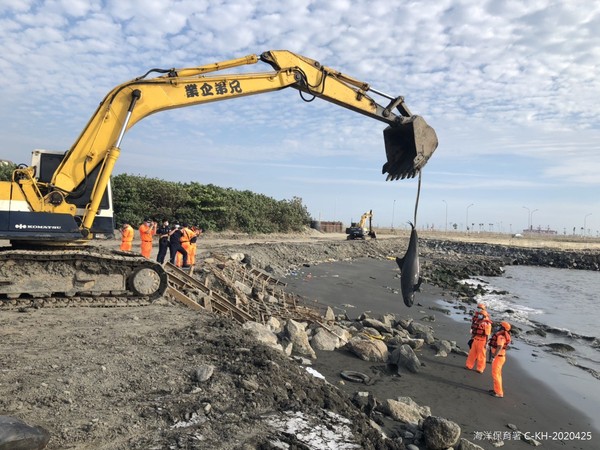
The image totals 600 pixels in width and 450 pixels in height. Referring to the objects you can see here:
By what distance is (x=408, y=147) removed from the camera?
9430mm

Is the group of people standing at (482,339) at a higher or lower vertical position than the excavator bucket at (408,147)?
lower

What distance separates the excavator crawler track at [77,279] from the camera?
7875 millimetres

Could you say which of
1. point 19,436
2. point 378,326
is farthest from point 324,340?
point 19,436

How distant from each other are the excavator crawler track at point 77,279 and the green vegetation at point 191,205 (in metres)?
19.8

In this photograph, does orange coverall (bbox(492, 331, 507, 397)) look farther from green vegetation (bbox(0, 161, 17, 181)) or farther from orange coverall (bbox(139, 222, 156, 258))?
green vegetation (bbox(0, 161, 17, 181))

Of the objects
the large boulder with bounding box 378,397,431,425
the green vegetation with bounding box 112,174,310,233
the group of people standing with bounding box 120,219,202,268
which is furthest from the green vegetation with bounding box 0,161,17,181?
the large boulder with bounding box 378,397,431,425

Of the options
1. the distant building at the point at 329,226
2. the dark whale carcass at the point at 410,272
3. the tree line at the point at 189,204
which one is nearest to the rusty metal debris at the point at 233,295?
the dark whale carcass at the point at 410,272

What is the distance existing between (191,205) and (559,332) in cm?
2348

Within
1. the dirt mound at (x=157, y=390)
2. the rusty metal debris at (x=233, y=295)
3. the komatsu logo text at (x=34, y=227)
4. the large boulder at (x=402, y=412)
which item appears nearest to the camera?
the dirt mound at (x=157, y=390)

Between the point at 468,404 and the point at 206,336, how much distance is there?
452cm

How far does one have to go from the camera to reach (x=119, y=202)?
27562 millimetres

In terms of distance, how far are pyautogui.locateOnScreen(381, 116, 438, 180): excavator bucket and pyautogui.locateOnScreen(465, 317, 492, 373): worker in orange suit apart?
3.33 metres

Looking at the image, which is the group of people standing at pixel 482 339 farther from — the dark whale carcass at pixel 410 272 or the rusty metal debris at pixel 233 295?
the rusty metal debris at pixel 233 295

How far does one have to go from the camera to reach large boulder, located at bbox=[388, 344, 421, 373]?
865 cm
